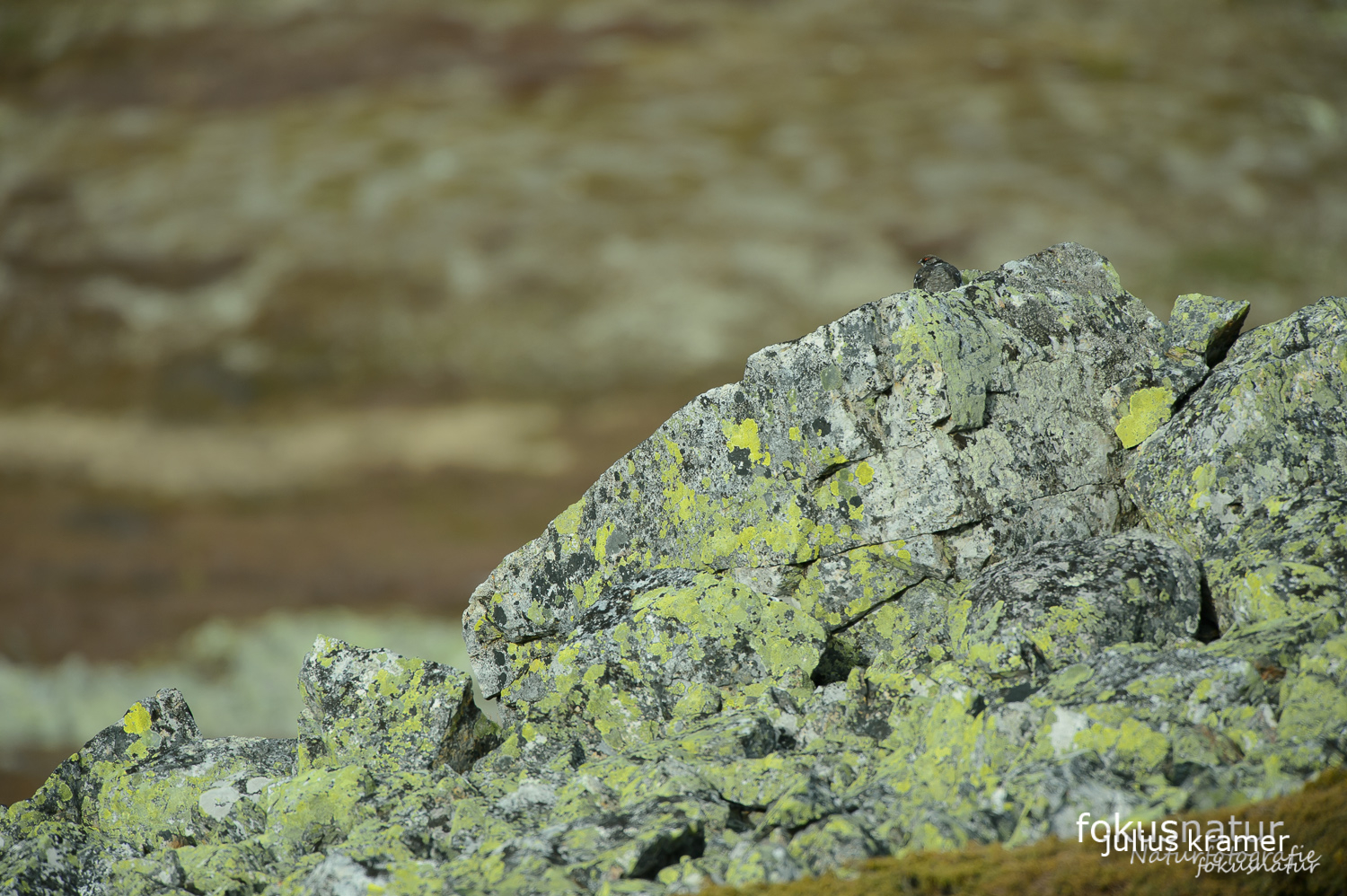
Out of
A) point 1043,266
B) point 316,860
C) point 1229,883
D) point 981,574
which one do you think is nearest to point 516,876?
point 316,860

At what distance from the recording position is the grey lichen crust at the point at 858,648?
28.4 ft

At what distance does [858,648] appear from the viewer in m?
12.6

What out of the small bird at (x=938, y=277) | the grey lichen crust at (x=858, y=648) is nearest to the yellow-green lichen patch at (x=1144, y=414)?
the grey lichen crust at (x=858, y=648)

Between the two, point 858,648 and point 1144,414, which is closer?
point 858,648

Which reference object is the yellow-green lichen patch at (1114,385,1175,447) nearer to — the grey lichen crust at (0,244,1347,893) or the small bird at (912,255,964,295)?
the grey lichen crust at (0,244,1347,893)

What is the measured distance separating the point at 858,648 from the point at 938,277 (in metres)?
5.62

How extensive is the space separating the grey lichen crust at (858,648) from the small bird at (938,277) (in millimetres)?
882

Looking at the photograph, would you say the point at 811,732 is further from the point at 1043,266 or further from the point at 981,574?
the point at 1043,266

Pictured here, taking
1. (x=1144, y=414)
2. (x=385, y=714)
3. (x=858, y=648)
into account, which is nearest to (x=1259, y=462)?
(x=1144, y=414)

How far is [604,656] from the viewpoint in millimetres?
11938

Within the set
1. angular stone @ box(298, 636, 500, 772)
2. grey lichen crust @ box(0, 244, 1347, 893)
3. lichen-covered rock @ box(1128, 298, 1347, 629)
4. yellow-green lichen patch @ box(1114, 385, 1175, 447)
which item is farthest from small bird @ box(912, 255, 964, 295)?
angular stone @ box(298, 636, 500, 772)

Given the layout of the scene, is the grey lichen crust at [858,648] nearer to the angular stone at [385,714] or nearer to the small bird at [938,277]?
the angular stone at [385,714]

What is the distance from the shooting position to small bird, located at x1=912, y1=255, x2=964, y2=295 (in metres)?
14.1

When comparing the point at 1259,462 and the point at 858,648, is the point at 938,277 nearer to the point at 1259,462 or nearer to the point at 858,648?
the point at 1259,462
